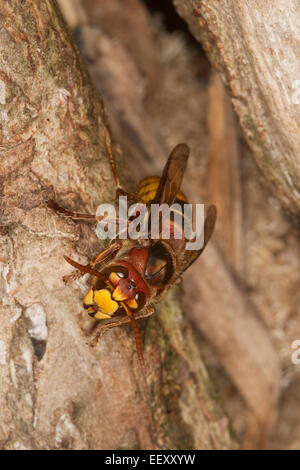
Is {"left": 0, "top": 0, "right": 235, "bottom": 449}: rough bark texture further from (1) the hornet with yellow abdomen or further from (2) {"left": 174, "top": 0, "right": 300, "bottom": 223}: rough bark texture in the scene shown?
(2) {"left": 174, "top": 0, "right": 300, "bottom": 223}: rough bark texture

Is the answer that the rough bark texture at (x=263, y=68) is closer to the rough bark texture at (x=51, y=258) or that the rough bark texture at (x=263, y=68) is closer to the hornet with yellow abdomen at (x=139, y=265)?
the hornet with yellow abdomen at (x=139, y=265)

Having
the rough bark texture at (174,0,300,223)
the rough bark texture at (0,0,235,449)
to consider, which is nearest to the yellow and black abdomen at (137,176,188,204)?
the rough bark texture at (0,0,235,449)

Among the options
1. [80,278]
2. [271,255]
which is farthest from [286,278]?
[80,278]
